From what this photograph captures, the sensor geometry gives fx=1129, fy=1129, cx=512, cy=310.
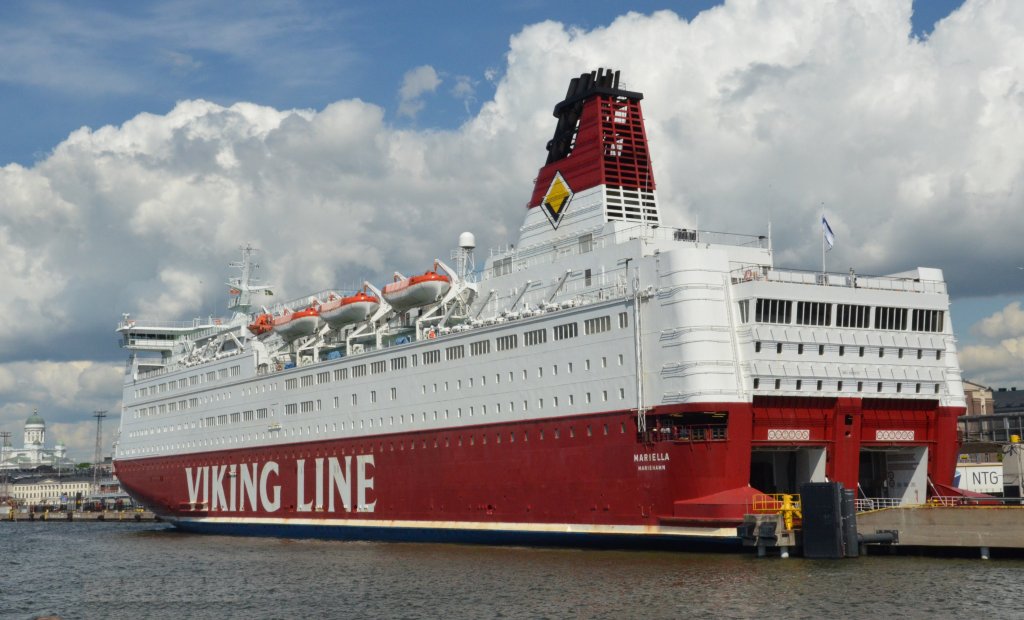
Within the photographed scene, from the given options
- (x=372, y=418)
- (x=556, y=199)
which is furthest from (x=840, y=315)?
(x=372, y=418)

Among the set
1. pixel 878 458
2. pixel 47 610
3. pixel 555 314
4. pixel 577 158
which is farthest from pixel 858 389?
pixel 47 610

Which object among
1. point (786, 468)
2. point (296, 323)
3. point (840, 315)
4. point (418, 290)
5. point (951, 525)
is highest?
point (418, 290)

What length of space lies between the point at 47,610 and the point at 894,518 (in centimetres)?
2732

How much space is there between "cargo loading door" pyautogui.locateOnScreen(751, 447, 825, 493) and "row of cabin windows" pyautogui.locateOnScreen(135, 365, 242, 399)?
34.3 metres

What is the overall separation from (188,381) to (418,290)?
82.8 feet

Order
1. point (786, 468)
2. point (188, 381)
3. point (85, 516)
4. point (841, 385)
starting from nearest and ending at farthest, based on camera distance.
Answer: point (841, 385) → point (786, 468) → point (188, 381) → point (85, 516)

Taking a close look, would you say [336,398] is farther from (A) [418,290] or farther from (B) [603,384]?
(B) [603,384]

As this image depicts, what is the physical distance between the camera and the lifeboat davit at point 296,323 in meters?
60.6

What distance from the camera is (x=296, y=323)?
61.0 metres

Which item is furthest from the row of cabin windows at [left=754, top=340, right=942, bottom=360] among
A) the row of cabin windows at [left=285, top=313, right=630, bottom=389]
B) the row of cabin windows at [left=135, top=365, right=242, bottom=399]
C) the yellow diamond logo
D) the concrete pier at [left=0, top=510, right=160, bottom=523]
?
the concrete pier at [left=0, top=510, right=160, bottom=523]

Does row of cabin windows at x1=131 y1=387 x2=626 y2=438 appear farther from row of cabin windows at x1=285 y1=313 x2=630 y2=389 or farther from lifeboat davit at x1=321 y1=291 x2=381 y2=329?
lifeboat davit at x1=321 y1=291 x2=381 y2=329

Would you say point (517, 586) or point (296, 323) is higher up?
point (296, 323)

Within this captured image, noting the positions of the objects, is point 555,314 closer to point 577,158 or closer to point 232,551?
point 577,158

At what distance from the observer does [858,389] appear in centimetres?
4088
